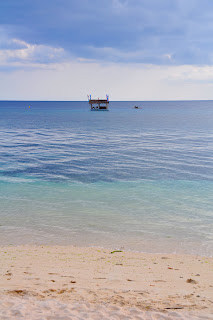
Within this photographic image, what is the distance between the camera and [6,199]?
17.4 meters

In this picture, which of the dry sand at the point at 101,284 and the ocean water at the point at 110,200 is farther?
the ocean water at the point at 110,200

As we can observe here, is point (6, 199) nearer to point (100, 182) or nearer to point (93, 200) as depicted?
point (93, 200)

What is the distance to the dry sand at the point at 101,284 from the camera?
6086mm

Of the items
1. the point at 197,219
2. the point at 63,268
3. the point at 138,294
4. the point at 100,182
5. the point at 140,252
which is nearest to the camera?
the point at 138,294

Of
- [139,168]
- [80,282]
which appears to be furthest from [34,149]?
[80,282]

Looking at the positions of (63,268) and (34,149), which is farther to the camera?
(34,149)

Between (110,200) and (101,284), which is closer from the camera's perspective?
(101,284)

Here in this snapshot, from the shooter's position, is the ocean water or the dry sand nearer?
the dry sand

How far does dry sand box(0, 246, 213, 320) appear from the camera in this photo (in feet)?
20.0

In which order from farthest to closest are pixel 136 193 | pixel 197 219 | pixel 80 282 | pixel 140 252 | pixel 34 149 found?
pixel 34 149 → pixel 136 193 → pixel 197 219 → pixel 140 252 → pixel 80 282

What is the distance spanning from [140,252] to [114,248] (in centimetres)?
97

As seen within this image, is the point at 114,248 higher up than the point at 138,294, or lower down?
lower down

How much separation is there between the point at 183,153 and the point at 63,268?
26.0 meters

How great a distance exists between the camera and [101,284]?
7.62 m
